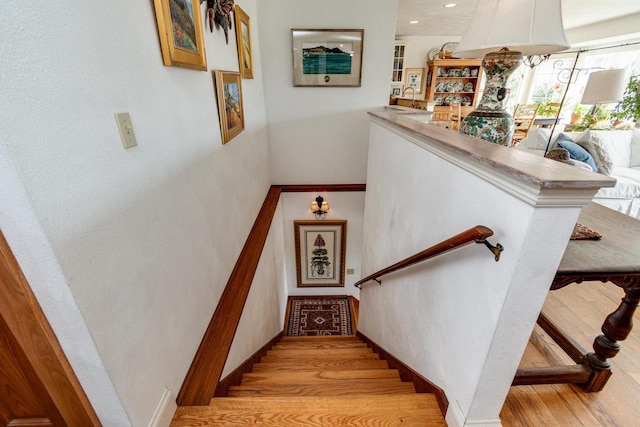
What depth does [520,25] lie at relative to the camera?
1.06 metres

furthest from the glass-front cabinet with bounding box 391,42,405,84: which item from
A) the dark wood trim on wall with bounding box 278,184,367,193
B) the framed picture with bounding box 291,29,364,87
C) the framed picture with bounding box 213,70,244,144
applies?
the framed picture with bounding box 213,70,244,144

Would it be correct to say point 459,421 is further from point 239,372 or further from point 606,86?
point 606,86

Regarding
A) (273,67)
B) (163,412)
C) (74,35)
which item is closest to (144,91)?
(74,35)

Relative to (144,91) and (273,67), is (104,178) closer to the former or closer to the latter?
(144,91)

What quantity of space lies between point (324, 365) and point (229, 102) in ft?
6.84

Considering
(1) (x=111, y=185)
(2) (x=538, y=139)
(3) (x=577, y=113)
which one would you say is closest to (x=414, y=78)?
(2) (x=538, y=139)

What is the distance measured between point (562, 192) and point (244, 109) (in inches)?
93.3

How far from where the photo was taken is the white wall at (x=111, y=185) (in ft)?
2.00

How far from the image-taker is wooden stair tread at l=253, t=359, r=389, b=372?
2172 millimetres

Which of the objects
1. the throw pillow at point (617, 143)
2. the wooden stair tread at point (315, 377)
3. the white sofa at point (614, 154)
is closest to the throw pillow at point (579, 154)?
the white sofa at point (614, 154)

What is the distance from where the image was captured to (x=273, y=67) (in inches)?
133

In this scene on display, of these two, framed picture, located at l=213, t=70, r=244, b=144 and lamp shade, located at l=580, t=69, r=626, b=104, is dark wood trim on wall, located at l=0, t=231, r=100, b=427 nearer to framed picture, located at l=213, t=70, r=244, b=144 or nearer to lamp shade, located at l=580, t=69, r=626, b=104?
framed picture, located at l=213, t=70, r=244, b=144

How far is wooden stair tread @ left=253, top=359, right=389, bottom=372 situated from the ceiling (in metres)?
4.48

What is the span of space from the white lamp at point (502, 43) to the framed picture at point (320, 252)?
3109 mm
